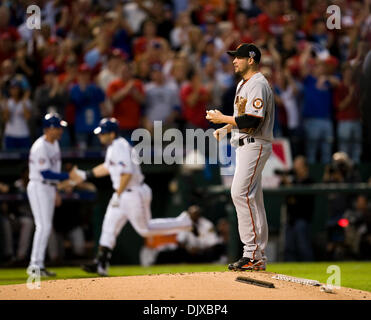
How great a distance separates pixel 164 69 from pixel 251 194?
21.6 feet

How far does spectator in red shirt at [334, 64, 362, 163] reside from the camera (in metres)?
12.7

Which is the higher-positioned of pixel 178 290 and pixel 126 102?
pixel 126 102

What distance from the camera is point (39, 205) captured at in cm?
957

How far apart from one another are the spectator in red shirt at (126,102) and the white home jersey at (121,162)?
2.31m

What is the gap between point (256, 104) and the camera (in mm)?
6758

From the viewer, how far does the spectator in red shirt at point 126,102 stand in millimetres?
12000

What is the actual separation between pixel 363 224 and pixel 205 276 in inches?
226

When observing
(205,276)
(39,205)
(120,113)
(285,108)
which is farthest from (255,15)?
(205,276)

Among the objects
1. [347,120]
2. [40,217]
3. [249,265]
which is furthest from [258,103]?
[347,120]

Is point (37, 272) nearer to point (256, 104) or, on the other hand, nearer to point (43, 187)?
point (43, 187)

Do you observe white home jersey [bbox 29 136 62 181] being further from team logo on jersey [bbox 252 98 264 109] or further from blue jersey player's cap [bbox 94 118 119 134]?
team logo on jersey [bbox 252 98 264 109]

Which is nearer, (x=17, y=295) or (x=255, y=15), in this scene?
(x=17, y=295)
